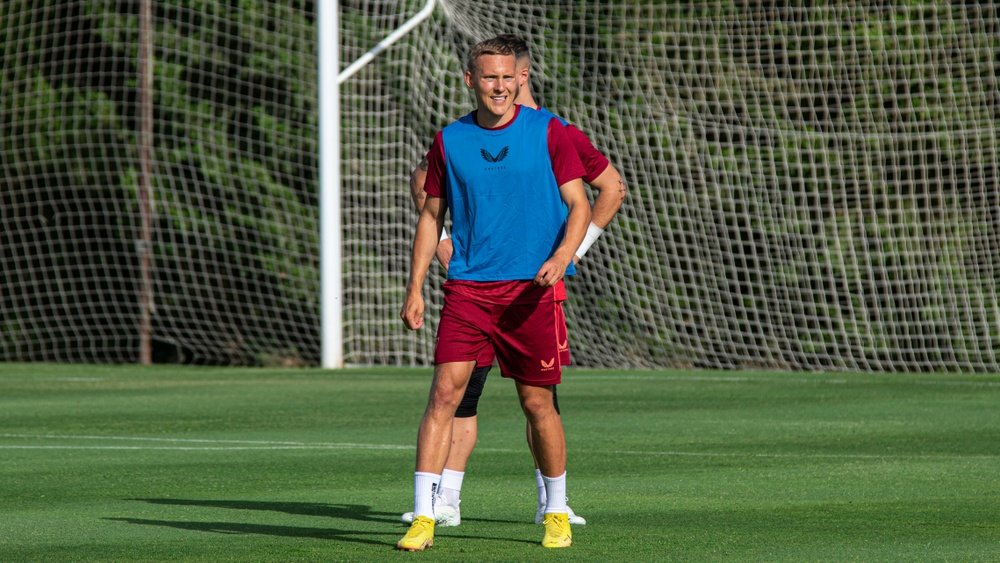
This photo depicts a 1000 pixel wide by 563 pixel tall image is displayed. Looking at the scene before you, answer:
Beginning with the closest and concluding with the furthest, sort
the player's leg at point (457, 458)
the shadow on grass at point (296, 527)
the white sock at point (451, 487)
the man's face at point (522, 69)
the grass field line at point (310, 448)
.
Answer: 1. the shadow on grass at point (296, 527)
2. the man's face at point (522, 69)
3. the player's leg at point (457, 458)
4. the white sock at point (451, 487)
5. the grass field line at point (310, 448)

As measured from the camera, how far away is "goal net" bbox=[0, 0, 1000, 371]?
1700 centimetres

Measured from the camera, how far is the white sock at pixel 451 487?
20.7 feet

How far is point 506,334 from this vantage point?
579cm

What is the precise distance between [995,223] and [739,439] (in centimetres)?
852

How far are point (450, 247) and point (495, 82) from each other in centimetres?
123

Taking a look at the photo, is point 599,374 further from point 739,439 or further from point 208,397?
point 739,439

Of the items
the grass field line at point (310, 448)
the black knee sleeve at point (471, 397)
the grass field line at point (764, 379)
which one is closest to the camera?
the black knee sleeve at point (471, 397)

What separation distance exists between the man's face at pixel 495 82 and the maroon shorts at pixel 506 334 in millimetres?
658

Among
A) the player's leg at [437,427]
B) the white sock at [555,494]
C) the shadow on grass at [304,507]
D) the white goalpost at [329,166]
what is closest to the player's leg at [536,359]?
the white sock at [555,494]

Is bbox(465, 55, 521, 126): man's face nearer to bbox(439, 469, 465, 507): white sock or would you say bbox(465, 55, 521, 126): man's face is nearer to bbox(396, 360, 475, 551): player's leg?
bbox(396, 360, 475, 551): player's leg

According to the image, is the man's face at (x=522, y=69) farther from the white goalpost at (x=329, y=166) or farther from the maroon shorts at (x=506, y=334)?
the white goalpost at (x=329, y=166)

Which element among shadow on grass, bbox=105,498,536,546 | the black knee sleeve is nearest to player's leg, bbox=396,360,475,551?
shadow on grass, bbox=105,498,536,546

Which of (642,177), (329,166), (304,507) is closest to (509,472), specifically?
(304,507)

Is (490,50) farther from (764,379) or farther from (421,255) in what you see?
(764,379)
